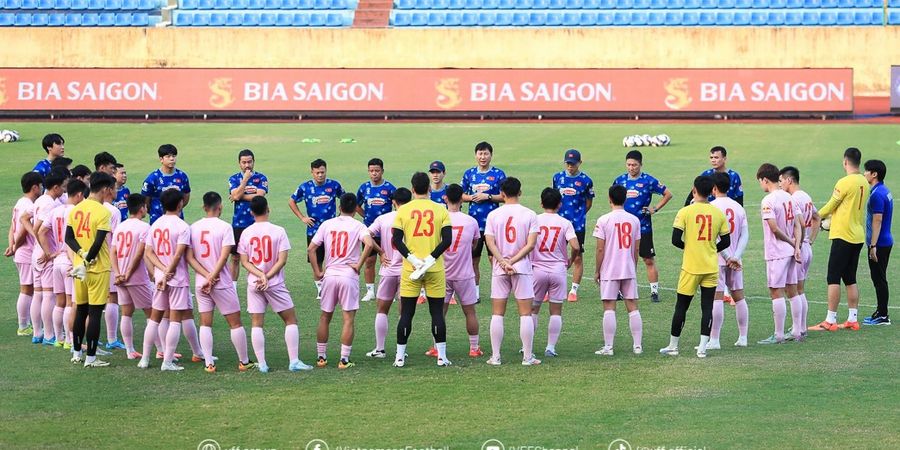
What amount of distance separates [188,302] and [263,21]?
3810cm

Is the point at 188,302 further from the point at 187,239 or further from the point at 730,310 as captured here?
the point at 730,310

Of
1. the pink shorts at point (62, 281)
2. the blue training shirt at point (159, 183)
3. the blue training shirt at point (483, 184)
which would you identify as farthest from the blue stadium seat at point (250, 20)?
the pink shorts at point (62, 281)

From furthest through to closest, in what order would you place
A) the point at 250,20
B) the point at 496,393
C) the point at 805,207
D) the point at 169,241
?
the point at 250,20 → the point at 805,207 → the point at 169,241 → the point at 496,393

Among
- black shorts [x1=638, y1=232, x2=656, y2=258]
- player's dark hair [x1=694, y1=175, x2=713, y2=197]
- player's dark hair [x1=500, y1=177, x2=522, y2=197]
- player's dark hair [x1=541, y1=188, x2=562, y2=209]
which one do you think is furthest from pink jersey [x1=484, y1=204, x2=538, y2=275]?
black shorts [x1=638, y1=232, x2=656, y2=258]

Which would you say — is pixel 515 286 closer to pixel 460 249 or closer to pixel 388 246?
pixel 460 249

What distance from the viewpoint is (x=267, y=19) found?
49.8 metres

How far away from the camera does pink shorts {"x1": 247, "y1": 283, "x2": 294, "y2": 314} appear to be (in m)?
12.8

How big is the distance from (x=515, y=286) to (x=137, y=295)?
421 centimetres

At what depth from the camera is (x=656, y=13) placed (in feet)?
160

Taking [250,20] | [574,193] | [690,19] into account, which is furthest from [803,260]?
[250,20]

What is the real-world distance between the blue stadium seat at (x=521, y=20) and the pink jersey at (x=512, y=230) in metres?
36.6

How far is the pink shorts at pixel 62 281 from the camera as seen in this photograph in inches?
543

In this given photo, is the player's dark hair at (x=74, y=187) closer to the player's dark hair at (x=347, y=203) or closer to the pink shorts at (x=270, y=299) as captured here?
the pink shorts at (x=270, y=299)

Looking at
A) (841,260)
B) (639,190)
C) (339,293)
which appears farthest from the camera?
(639,190)
